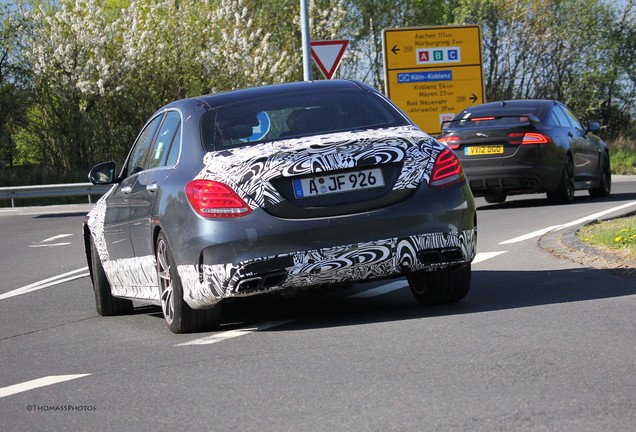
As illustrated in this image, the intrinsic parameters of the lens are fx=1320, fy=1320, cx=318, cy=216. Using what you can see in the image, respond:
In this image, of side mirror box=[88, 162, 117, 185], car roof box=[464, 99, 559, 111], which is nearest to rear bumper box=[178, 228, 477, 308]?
side mirror box=[88, 162, 117, 185]

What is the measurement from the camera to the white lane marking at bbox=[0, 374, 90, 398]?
248 inches

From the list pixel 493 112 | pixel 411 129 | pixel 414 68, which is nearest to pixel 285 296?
pixel 411 129

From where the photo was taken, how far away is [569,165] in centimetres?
1906

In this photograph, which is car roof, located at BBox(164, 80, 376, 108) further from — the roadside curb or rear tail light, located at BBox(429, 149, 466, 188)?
the roadside curb

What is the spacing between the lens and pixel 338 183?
755 centimetres

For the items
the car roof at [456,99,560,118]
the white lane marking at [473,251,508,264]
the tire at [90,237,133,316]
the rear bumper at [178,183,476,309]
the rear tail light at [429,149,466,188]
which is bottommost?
the white lane marking at [473,251,508,264]

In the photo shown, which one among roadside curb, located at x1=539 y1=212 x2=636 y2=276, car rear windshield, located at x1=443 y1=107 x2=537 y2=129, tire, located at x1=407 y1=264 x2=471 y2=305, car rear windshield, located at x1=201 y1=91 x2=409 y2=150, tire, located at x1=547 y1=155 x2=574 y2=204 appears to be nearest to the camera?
car rear windshield, located at x1=201 y1=91 x2=409 y2=150

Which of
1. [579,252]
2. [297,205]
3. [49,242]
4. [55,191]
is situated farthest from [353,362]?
[55,191]

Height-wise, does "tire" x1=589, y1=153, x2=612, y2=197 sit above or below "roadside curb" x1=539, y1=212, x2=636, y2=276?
below

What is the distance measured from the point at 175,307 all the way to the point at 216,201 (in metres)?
0.82

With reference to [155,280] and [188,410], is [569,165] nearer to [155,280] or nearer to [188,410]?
[155,280]

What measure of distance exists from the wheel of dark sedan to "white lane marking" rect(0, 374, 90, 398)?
132 centimetres

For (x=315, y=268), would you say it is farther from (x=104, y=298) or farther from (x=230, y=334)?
(x=104, y=298)

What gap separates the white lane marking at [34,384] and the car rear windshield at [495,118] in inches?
501
